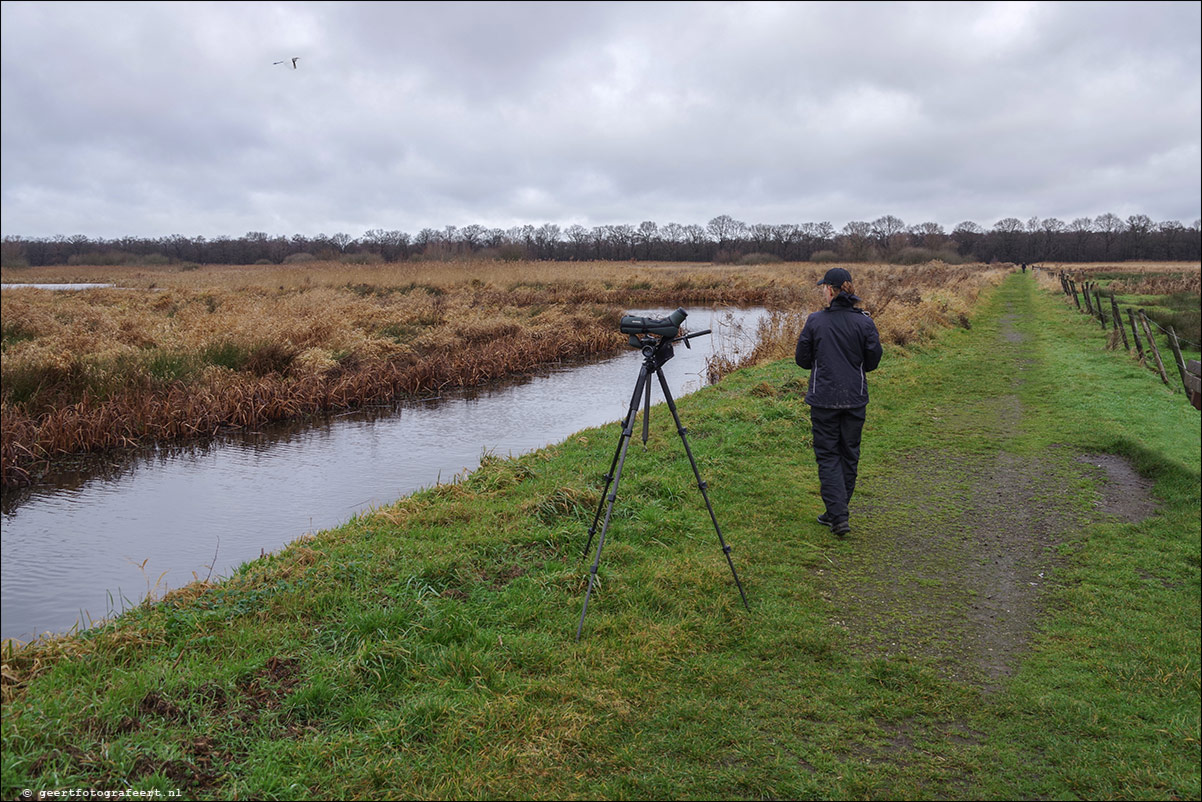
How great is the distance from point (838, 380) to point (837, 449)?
1.99 feet

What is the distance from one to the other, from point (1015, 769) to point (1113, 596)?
2.34m

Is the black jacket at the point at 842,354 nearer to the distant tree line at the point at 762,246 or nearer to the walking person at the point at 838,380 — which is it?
the walking person at the point at 838,380

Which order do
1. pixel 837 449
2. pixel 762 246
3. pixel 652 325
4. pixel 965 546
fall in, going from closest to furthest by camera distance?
pixel 652 325
pixel 965 546
pixel 837 449
pixel 762 246

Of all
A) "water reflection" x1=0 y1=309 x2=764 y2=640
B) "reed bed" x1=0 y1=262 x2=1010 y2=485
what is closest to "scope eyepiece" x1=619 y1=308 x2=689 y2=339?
"water reflection" x1=0 y1=309 x2=764 y2=640

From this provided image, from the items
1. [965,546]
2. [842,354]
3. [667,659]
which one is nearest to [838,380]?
[842,354]

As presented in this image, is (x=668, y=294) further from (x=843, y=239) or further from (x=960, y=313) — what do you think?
(x=843, y=239)

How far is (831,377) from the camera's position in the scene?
6.08m

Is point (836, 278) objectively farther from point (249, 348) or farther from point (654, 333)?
point (249, 348)

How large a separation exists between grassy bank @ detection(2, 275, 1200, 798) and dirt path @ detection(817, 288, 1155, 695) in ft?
0.10

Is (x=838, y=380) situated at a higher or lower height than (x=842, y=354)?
lower

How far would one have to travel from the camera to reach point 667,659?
424 centimetres

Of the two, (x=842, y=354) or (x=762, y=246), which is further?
(x=762, y=246)

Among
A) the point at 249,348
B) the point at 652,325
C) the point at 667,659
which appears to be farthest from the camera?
the point at 249,348

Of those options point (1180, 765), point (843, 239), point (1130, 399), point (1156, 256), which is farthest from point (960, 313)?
point (843, 239)
